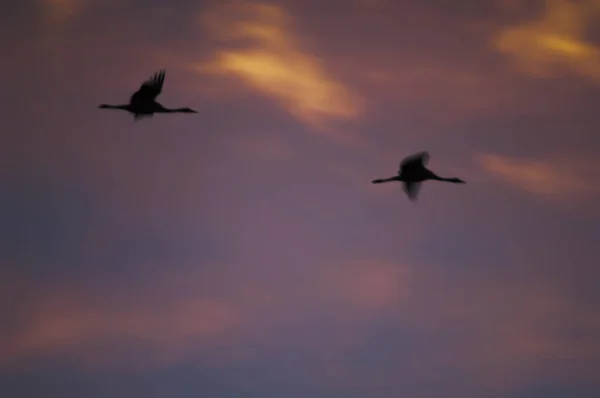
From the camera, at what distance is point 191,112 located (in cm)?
12338

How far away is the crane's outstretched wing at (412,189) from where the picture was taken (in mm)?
112500

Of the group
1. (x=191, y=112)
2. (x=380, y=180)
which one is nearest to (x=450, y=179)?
(x=380, y=180)

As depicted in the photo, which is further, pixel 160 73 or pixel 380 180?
pixel 380 180

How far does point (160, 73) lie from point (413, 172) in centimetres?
1591

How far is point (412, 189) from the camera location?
11350 centimetres

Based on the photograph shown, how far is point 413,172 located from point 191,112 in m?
16.9

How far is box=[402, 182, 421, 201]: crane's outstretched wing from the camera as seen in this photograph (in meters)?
112

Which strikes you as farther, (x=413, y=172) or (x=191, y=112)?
(x=191, y=112)

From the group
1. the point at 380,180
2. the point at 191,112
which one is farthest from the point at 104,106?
the point at 380,180

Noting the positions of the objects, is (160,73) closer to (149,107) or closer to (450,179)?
(149,107)

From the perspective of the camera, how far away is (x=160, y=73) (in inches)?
4515

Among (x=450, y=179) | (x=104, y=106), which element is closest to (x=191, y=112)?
(x=104, y=106)

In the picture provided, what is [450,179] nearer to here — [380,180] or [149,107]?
[380,180]

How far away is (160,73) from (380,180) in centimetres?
1747
